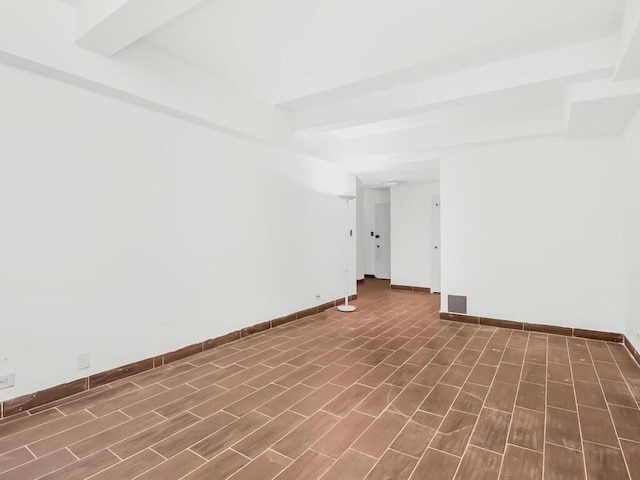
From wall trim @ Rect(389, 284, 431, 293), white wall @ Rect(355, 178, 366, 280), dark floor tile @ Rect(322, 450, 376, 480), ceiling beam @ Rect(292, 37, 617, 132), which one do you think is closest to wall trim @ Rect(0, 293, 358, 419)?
dark floor tile @ Rect(322, 450, 376, 480)

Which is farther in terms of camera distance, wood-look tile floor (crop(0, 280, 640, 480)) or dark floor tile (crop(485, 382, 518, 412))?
dark floor tile (crop(485, 382, 518, 412))

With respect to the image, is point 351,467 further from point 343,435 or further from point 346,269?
point 346,269

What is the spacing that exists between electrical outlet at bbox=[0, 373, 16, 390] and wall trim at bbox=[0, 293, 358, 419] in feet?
0.35

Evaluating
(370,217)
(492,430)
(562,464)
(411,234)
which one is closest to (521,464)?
(562,464)

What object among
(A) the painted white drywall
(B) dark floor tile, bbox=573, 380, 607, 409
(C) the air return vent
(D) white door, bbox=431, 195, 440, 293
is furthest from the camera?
(D) white door, bbox=431, 195, 440, 293

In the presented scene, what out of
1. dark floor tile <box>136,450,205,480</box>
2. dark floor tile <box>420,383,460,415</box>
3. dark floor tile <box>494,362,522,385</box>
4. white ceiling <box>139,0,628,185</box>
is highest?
white ceiling <box>139,0,628,185</box>

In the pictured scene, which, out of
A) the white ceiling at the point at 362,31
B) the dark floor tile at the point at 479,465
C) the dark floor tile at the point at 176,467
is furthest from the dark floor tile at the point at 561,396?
the white ceiling at the point at 362,31

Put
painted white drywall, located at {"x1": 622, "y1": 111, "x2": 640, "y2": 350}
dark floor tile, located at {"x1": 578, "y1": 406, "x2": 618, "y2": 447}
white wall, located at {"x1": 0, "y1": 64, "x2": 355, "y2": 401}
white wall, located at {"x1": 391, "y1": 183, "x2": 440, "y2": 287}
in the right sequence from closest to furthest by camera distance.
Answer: dark floor tile, located at {"x1": 578, "y1": 406, "x2": 618, "y2": 447} → white wall, located at {"x1": 0, "y1": 64, "x2": 355, "y2": 401} → painted white drywall, located at {"x1": 622, "y1": 111, "x2": 640, "y2": 350} → white wall, located at {"x1": 391, "y1": 183, "x2": 440, "y2": 287}

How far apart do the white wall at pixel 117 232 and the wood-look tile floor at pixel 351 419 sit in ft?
A: 1.43

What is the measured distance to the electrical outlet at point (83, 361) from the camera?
2746 millimetres

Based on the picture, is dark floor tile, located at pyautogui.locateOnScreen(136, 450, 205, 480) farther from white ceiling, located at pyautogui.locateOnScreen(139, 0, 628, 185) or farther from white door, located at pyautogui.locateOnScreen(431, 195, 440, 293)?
white door, located at pyautogui.locateOnScreen(431, 195, 440, 293)

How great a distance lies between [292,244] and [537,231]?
10.5 ft

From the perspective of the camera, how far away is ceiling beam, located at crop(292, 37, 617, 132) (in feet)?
9.37

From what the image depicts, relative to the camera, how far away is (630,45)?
2.34 metres
